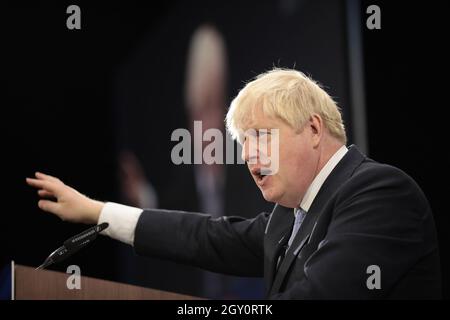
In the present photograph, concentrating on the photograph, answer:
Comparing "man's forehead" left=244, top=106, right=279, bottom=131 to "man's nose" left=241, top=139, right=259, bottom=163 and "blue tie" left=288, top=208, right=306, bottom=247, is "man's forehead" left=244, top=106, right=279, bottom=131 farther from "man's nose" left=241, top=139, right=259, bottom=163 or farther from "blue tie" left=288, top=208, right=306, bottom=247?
"blue tie" left=288, top=208, right=306, bottom=247

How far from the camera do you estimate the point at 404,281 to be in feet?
4.13

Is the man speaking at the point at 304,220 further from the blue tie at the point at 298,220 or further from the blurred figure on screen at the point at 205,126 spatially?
the blurred figure on screen at the point at 205,126

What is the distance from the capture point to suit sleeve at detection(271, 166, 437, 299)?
1175 mm

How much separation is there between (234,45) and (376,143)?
2.46ft

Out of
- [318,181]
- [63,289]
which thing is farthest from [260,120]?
[63,289]

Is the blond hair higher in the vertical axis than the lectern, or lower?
higher

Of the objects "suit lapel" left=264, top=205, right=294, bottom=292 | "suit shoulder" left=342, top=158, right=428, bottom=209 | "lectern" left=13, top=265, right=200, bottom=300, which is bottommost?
"lectern" left=13, top=265, right=200, bottom=300

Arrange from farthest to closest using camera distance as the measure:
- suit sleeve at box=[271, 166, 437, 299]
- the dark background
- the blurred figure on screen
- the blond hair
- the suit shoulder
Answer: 1. the blurred figure on screen
2. the dark background
3. the blond hair
4. the suit shoulder
5. suit sleeve at box=[271, 166, 437, 299]

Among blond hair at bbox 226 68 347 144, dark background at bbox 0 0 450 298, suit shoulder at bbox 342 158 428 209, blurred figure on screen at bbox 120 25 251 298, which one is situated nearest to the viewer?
suit shoulder at bbox 342 158 428 209

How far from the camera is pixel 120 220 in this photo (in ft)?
5.56

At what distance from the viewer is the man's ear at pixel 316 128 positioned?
142cm

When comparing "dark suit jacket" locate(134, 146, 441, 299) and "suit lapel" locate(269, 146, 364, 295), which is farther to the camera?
"suit lapel" locate(269, 146, 364, 295)

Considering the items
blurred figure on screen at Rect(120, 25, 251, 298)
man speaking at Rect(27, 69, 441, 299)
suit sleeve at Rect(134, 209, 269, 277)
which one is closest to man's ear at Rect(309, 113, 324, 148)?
man speaking at Rect(27, 69, 441, 299)
